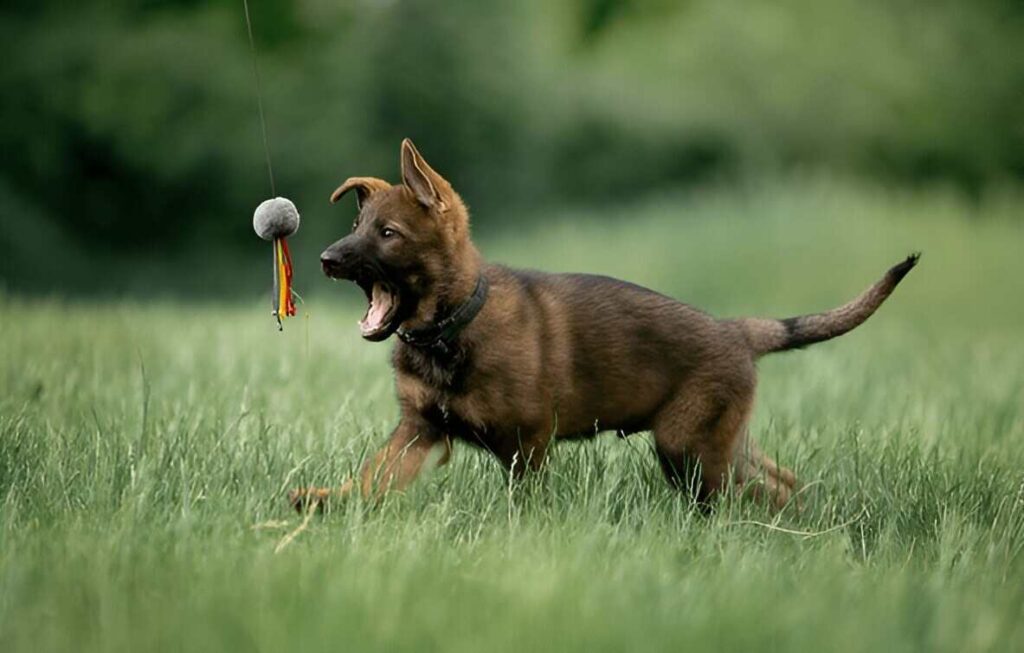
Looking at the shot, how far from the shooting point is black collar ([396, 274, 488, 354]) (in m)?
4.30

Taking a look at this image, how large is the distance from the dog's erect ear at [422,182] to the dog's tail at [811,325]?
1.23 meters

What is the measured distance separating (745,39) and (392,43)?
4.30 meters

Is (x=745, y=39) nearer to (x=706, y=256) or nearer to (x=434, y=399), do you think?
(x=706, y=256)

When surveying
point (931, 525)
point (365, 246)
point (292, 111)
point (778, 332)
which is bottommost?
point (931, 525)

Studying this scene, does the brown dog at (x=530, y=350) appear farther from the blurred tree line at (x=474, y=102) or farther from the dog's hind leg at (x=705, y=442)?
the blurred tree line at (x=474, y=102)

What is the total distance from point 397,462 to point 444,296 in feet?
1.86

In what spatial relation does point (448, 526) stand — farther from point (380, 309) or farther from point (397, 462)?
point (380, 309)

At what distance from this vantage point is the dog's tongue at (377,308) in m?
4.24

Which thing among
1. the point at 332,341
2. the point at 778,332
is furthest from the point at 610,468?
the point at 332,341

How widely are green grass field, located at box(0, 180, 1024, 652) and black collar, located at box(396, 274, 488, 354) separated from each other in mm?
492

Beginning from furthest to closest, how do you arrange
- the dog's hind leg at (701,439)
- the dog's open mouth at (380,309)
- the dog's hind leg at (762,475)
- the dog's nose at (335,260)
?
the dog's hind leg at (762,475) < the dog's hind leg at (701,439) < the dog's open mouth at (380,309) < the dog's nose at (335,260)

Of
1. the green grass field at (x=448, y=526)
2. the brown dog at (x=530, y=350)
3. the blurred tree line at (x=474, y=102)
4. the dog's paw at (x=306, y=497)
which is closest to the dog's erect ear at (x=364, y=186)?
the brown dog at (x=530, y=350)

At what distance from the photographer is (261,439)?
4.63 metres

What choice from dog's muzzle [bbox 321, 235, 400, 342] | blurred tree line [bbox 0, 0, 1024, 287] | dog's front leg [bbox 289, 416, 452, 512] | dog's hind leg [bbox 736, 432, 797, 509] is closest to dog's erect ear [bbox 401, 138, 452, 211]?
dog's muzzle [bbox 321, 235, 400, 342]
